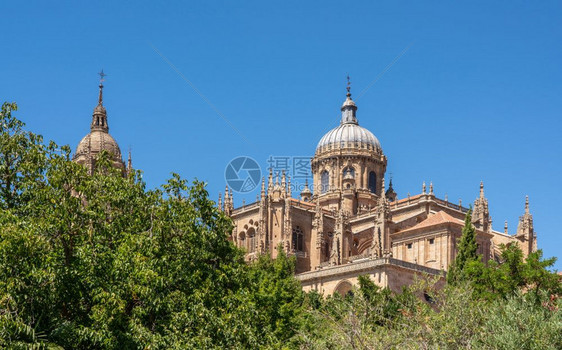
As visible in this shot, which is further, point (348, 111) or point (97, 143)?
point (348, 111)

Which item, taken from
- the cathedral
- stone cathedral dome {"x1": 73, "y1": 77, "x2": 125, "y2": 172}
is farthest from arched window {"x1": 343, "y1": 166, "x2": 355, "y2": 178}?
stone cathedral dome {"x1": 73, "y1": 77, "x2": 125, "y2": 172}

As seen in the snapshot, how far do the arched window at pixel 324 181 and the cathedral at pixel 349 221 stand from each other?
12 centimetres

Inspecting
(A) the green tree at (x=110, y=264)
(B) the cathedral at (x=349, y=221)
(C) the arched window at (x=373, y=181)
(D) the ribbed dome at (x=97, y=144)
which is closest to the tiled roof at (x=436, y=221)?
(B) the cathedral at (x=349, y=221)

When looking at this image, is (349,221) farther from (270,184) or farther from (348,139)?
(348,139)

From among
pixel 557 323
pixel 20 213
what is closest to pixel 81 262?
pixel 20 213

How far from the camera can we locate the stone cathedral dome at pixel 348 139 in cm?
8200

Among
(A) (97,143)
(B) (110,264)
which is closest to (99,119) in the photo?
(A) (97,143)

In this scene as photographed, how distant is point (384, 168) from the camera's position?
82.9 meters

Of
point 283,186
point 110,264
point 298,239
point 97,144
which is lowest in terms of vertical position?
point 110,264

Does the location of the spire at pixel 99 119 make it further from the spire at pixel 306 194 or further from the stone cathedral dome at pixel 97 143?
the spire at pixel 306 194

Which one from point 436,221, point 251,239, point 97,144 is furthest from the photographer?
point 97,144

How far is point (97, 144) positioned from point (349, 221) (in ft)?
83.6

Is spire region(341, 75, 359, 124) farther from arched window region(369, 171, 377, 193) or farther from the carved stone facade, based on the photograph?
arched window region(369, 171, 377, 193)

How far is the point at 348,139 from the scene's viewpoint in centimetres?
8212
